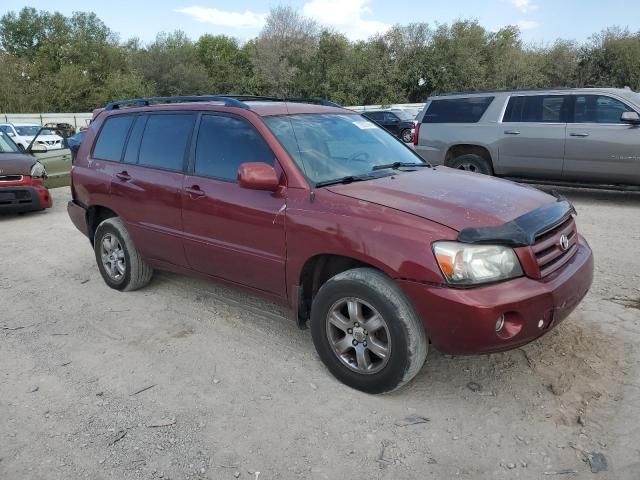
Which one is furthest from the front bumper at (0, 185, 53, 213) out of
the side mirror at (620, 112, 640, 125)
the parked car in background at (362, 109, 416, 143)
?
the parked car in background at (362, 109, 416, 143)

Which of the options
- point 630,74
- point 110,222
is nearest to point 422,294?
point 110,222

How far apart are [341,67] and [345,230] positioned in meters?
52.9

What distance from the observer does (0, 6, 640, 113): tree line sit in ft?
168

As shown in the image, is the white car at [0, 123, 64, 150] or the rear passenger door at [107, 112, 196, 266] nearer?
the rear passenger door at [107, 112, 196, 266]

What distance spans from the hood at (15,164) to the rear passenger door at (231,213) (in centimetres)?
599

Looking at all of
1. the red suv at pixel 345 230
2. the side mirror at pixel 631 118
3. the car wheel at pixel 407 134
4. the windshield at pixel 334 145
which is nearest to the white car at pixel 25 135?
the car wheel at pixel 407 134

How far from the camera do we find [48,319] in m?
4.59

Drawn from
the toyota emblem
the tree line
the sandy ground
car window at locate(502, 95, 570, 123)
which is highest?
the tree line

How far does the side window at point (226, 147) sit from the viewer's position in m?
3.78

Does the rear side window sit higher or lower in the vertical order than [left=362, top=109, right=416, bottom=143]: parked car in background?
higher

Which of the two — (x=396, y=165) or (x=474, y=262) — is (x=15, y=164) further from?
(x=474, y=262)

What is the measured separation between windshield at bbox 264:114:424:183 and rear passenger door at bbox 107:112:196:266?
2.97 ft

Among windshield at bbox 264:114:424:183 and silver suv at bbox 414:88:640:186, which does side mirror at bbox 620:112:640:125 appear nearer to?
silver suv at bbox 414:88:640:186

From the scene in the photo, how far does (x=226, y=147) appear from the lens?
4.00 metres
